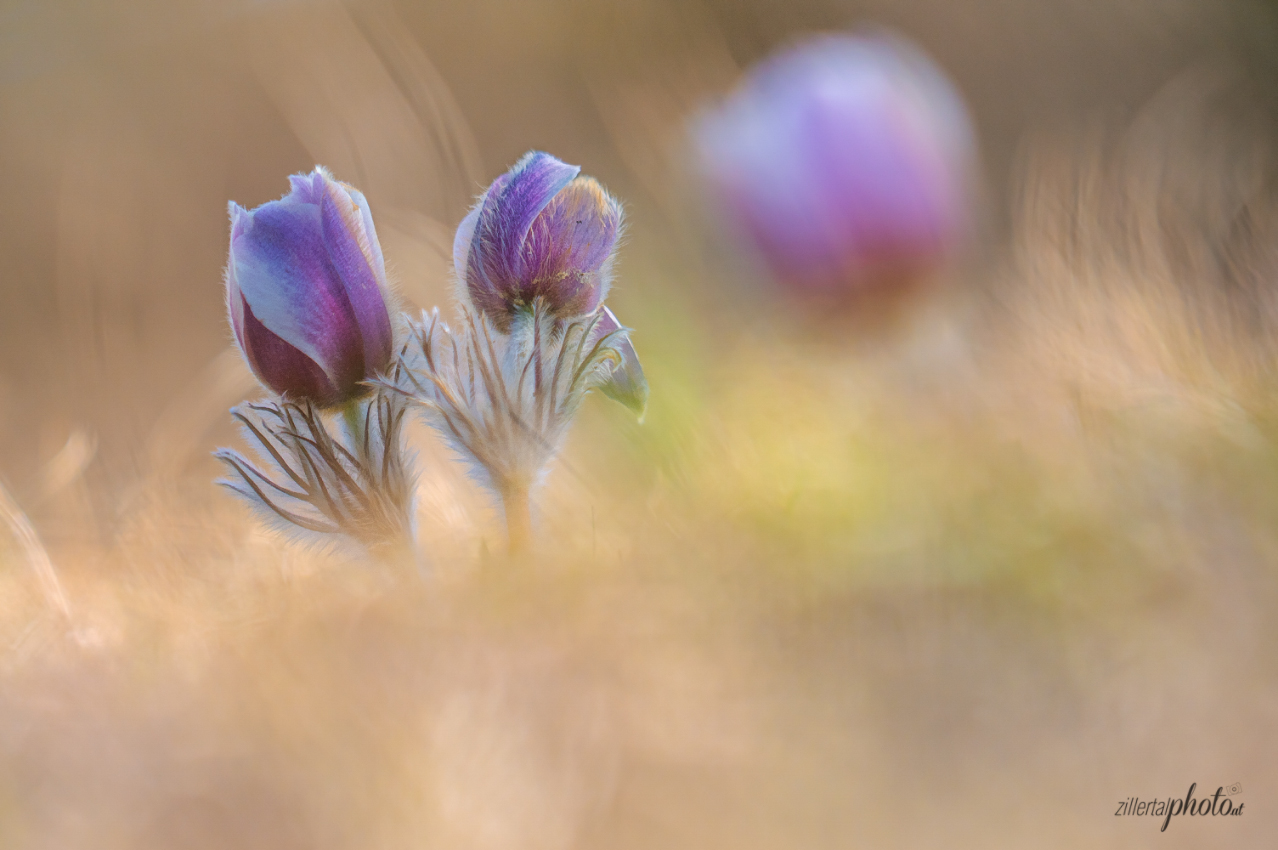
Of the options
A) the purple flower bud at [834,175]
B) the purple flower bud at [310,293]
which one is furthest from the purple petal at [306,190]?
the purple flower bud at [834,175]

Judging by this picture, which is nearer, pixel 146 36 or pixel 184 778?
pixel 184 778

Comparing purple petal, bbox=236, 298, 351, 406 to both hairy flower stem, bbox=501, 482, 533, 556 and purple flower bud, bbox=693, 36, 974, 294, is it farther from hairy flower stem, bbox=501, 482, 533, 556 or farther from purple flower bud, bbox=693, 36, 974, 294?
purple flower bud, bbox=693, 36, 974, 294

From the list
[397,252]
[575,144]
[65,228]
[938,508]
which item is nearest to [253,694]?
[938,508]

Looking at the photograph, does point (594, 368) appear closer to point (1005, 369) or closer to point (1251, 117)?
point (1005, 369)

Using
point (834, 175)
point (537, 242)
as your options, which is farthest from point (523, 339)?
point (834, 175)

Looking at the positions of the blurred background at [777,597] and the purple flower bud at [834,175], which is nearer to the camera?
the blurred background at [777,597]

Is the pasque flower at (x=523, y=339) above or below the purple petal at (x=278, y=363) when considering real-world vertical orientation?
below

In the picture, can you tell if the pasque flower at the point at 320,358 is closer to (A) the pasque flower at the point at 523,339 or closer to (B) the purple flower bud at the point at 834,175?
(A) the pasque flower at the point at 523,339

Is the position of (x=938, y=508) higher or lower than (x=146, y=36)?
lower
